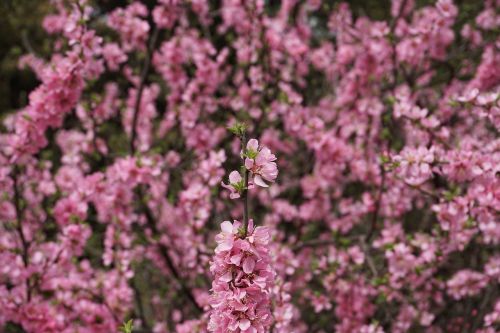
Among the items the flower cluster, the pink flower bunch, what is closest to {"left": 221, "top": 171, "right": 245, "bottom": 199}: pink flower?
the flower cluster

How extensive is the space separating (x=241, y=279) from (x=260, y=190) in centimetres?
372

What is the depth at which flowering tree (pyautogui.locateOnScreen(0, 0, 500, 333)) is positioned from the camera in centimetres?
284

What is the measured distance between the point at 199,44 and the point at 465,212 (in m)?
3.08

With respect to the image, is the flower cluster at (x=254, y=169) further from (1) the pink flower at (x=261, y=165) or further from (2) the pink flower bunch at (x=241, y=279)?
(2) the pink flower bunch at (x=241, y=279)

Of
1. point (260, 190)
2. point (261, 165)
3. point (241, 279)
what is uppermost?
point (260, 190)

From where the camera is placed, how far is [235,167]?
557cm

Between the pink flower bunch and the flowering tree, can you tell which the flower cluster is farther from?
the pink flower bunch

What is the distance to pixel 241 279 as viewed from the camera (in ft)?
5.28

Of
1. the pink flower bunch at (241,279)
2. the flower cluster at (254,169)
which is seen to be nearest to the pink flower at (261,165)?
the flower cluster at (254,169)

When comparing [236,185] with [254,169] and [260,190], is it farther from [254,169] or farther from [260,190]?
[260,190]

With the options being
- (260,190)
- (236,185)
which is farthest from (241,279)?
(260,190)

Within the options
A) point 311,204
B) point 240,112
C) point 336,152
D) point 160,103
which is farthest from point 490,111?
point 160,103

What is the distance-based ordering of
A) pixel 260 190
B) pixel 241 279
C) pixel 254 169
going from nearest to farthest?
pixel 241 279 < pixel 254 169 < pixel 260 190

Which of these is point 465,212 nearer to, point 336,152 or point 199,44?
point 336,152
